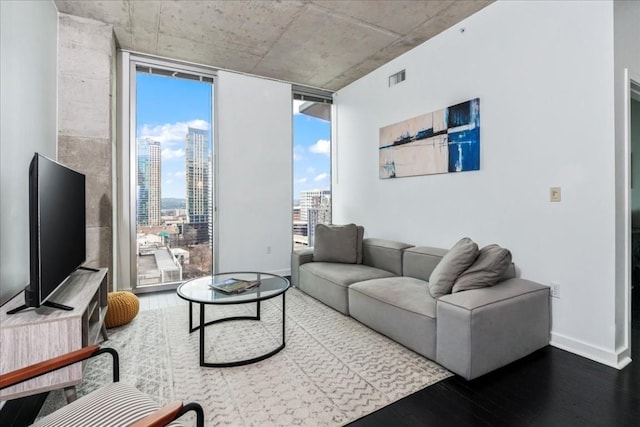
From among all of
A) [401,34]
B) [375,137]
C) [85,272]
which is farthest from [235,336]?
[401,34]

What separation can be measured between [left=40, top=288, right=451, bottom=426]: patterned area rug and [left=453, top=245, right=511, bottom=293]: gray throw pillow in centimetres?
62

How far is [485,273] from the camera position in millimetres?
2377

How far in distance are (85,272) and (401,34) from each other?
3.84 m

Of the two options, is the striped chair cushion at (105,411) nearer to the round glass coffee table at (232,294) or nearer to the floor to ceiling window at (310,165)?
the round glass coffee table at (232,294)

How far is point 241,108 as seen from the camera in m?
4.59

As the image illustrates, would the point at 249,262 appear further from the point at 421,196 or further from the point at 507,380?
the point at 507,380

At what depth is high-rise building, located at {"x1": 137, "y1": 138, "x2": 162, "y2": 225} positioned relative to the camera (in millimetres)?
4094

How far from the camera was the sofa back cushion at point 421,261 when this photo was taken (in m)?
3.12

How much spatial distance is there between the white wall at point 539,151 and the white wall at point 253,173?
2022 millimetres

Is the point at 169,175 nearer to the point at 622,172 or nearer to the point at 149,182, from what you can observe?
the point at 149,182

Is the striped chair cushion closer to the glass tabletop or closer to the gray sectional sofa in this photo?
the glass tabletop

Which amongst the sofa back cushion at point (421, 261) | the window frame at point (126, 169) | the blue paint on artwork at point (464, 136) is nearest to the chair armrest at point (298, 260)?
the sofa back cushion at point (421, 261)

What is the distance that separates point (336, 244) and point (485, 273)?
189cm

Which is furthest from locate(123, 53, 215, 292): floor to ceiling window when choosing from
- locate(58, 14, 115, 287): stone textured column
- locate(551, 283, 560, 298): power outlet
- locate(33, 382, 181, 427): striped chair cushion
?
locate(551, 283, 560, 298): power outlet
